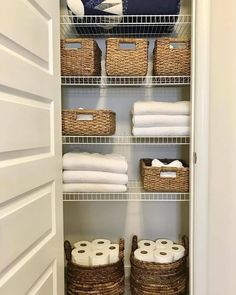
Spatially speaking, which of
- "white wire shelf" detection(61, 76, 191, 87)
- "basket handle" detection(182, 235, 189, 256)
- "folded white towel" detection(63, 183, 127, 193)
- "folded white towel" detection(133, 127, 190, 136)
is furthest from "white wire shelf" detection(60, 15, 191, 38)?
"basket handle" detection(182, 235, 189, 256)

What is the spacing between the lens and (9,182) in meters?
0.96

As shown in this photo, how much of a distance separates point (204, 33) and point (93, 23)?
64cm

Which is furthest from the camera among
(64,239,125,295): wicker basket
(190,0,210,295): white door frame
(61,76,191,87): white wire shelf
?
(61,76,191,87): white wire shelf

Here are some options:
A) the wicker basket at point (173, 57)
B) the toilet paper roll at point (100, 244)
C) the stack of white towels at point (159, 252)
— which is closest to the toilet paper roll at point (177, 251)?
the stack of white towels at point (159, 252)

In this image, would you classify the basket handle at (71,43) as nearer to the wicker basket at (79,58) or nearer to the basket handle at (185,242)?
the wicker basket at (79,58)

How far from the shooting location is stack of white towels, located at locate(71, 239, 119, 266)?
1.74 meters

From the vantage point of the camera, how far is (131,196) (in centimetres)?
191

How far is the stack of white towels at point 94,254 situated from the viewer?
1.74 meters

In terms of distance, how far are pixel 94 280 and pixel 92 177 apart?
555mm

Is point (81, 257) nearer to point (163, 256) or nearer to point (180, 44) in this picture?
point (163, 256)

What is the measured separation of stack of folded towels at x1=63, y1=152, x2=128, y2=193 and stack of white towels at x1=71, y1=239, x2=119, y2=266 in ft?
1.16

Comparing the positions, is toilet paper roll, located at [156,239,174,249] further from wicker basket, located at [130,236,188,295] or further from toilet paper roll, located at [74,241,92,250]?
toilet paper roll, located at [74,241,92,250]

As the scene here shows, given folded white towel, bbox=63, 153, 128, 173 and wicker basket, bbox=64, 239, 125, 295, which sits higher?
folded white towel, bbox=63, 153, 128, 173

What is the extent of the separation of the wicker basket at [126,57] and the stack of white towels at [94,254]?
1.02 m
